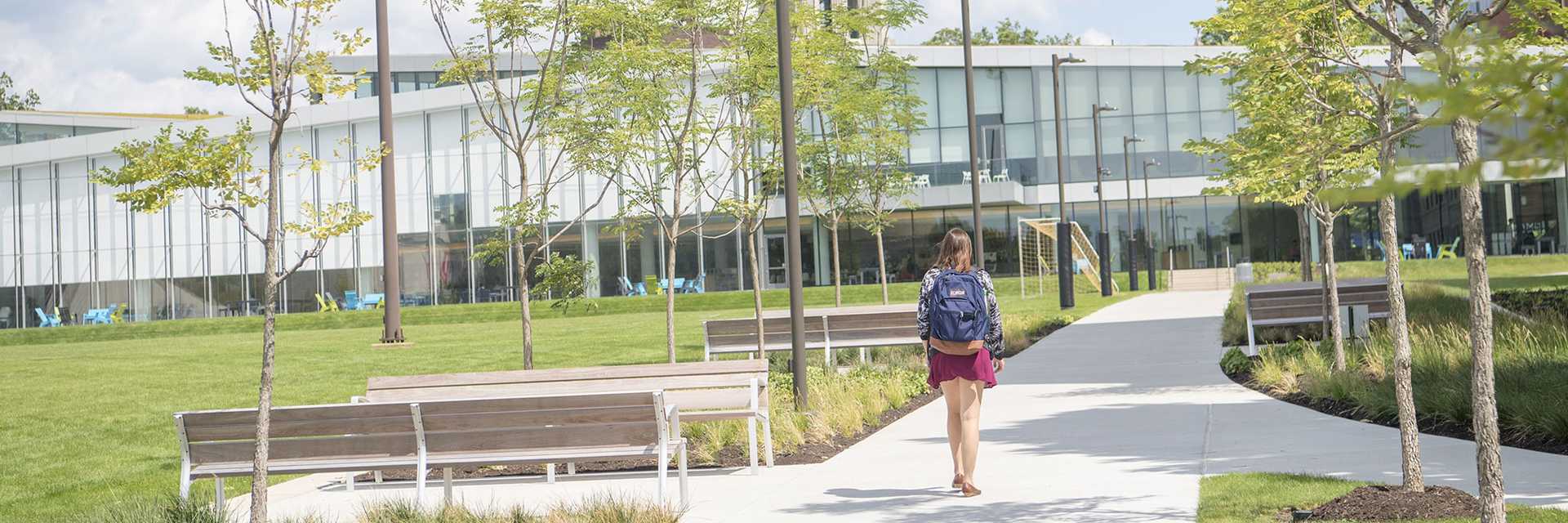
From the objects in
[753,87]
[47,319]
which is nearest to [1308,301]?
[753,87]

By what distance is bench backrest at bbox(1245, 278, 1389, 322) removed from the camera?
1558 centimetres

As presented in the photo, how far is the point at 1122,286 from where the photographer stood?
4775 cm

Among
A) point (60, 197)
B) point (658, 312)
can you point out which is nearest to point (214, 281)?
point (60, 197)

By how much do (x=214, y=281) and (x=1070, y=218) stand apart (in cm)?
3204

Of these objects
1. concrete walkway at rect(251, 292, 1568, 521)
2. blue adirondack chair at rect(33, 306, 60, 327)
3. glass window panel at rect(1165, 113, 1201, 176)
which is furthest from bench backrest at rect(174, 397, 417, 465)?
blue adirondack chair at rect(33, 306, 60, 327)

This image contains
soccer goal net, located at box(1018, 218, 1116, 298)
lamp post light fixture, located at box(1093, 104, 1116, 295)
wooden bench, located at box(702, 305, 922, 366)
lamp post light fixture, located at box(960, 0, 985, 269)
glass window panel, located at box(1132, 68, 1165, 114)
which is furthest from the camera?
glass window panel, located at box(1132, 68, 1165, 114)

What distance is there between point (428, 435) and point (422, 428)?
7 cm

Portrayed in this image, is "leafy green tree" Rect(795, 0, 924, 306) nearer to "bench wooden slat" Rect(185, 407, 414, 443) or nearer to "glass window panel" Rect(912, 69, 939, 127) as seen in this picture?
"bench wooden slat" Rect(185, 407, 414, 443)

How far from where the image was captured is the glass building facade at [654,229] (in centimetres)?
4759

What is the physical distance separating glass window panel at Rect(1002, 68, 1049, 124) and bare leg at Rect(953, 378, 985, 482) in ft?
138

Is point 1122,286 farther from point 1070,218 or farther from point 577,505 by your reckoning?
point 577,505

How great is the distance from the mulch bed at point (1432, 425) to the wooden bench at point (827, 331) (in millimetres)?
4570

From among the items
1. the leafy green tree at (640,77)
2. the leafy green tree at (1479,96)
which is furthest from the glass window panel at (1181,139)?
the leafy green tree at (1479,96)

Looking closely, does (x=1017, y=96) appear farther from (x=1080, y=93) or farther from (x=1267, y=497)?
(x=1267, y=497)
